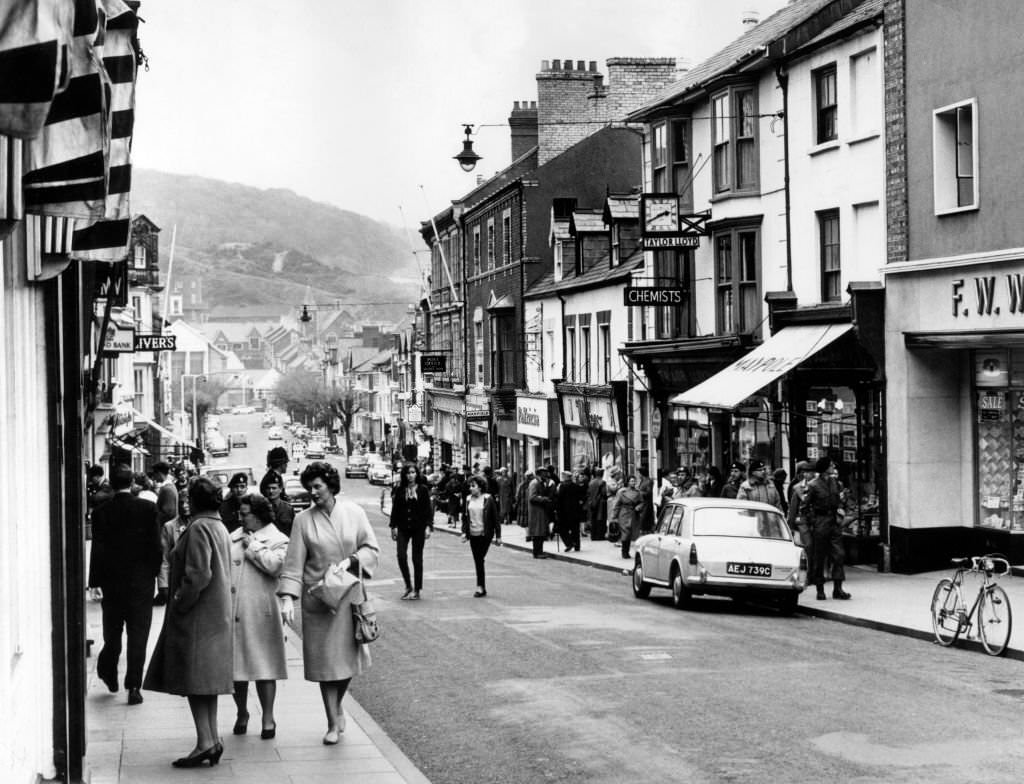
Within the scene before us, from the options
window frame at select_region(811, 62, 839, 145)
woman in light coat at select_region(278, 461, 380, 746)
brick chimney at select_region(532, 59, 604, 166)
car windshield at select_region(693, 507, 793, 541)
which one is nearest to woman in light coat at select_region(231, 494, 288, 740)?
woman in light coat at select_region(278, 461, 380, 746)

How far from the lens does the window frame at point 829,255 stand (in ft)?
86.3

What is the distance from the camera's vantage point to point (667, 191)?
33.6 meters

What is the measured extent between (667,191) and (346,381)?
381 feet

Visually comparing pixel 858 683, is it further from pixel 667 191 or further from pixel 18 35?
pixel 667 191

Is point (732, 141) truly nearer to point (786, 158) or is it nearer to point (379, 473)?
point (786, 158)

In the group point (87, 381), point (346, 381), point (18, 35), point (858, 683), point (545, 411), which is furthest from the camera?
point (346, 381)

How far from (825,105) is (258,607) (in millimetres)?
19342

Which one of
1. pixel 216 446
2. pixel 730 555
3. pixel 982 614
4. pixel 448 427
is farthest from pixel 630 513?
pixel 216 446

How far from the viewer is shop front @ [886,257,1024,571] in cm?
2250

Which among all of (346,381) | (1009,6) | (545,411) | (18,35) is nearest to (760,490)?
(1009,6)

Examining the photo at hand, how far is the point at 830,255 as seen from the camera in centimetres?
2677

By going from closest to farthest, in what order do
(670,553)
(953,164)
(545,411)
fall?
(670,553)
(953,164)
(545,411)

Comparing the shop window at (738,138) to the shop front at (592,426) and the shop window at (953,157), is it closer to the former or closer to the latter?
the shop window at (953,157)

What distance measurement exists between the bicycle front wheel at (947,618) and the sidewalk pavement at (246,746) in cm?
686
